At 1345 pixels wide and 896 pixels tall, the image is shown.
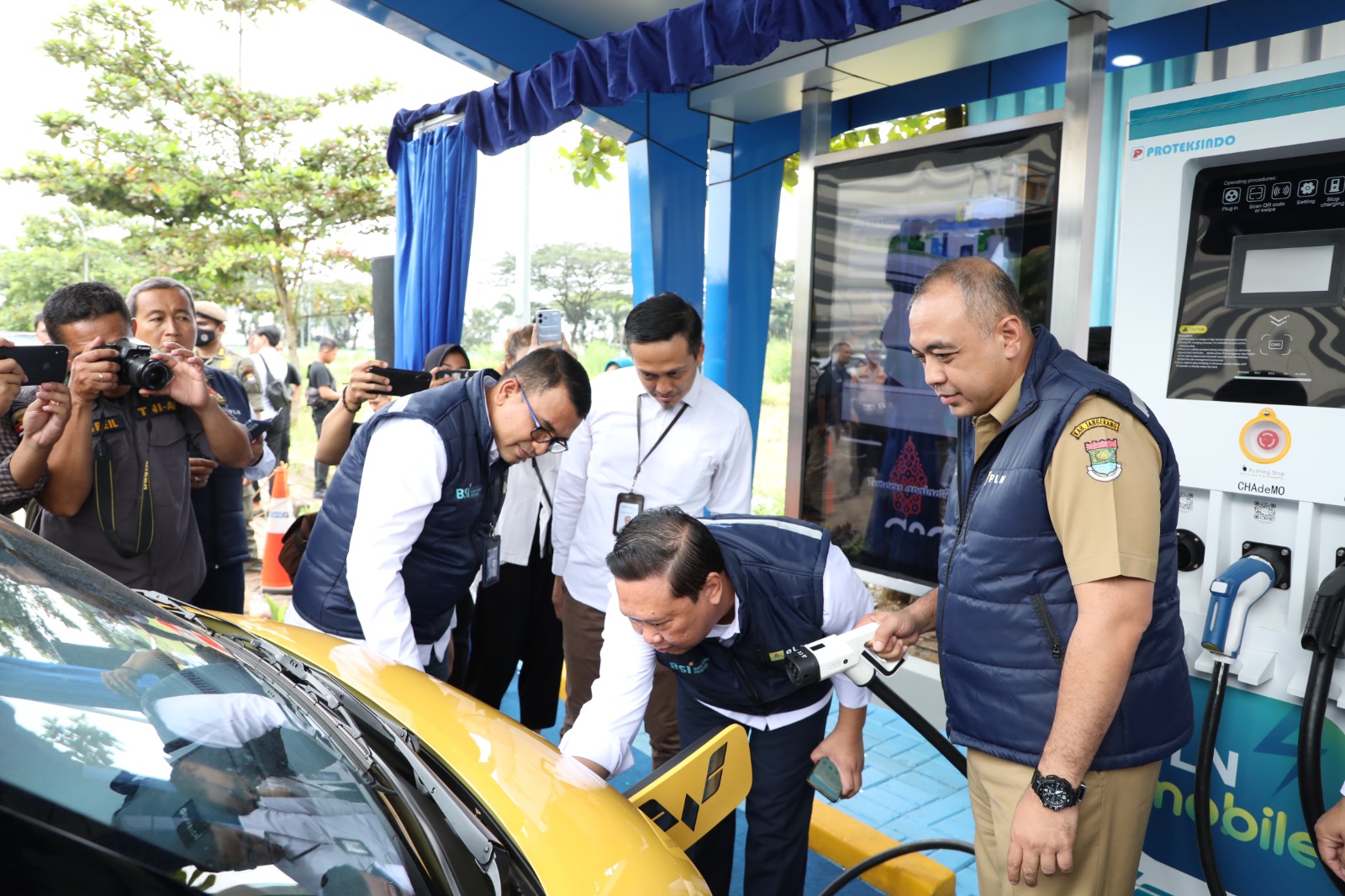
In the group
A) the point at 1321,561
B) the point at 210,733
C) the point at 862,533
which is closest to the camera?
the point at 210,733

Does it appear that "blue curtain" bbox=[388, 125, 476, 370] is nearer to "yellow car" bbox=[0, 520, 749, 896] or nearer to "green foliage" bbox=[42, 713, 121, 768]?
"yellow car" bbox=[0, 520, 749, 896]

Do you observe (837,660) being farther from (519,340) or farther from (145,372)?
(519,340)

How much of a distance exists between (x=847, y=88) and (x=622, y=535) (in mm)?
3364

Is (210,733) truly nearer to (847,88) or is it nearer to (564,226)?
(847,88)

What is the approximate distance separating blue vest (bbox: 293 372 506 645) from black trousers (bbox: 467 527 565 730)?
100cm

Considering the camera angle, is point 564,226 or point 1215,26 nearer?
point 1215,26

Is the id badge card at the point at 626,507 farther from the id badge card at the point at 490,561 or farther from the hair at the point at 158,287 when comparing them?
the hair at the point at 158,287

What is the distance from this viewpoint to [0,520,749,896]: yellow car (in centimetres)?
111

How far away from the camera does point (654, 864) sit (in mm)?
1534

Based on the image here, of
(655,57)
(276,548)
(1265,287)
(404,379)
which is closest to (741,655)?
(1265,287)

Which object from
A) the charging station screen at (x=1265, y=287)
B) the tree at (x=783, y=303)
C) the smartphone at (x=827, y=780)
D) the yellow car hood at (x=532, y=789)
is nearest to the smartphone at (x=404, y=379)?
the yellow car hood at (x=532, y=789)

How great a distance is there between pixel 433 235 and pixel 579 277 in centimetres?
1991

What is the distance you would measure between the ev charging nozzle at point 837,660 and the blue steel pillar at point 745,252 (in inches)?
129

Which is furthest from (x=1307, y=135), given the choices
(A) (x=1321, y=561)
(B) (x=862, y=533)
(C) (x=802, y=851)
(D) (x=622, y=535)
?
(B) (x=862, y=533)
